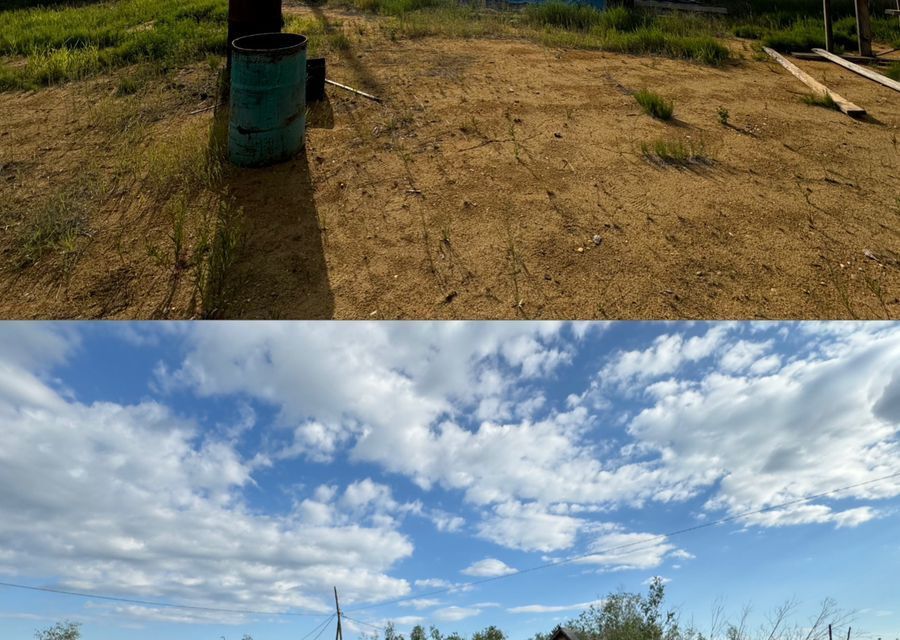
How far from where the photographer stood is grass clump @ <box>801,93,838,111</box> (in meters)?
7.55

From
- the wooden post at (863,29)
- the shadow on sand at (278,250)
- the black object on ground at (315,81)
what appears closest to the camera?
the shadow on sand at (278,250)

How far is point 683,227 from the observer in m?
4.95

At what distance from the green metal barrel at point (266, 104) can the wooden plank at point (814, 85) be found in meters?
6.04

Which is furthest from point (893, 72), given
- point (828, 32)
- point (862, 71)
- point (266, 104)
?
point (266, 104)

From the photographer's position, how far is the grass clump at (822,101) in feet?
24.8

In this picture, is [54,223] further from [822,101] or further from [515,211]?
[822,101]

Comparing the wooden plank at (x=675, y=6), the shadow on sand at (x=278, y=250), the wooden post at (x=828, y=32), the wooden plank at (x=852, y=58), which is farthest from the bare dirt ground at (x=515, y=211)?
the wooden plank at (x=675, y=6)

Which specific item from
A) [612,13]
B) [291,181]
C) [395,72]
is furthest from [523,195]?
[612,13]

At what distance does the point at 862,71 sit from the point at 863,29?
5.45ft

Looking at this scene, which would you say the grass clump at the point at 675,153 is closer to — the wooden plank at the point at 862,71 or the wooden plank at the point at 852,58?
the wooden plank at the point at 862,71

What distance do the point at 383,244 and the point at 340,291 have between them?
2.20 feet

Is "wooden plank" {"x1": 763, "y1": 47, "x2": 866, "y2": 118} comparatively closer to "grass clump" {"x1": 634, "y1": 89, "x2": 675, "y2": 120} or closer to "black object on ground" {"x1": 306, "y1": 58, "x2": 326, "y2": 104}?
"grass clump" {"x1": 634, "y1": 89, "x2": 675, "y2": 120}

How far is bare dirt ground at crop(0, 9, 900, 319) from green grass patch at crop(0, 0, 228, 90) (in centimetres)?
78

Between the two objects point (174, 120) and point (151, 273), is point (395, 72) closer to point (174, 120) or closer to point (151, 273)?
point (174, 120)
